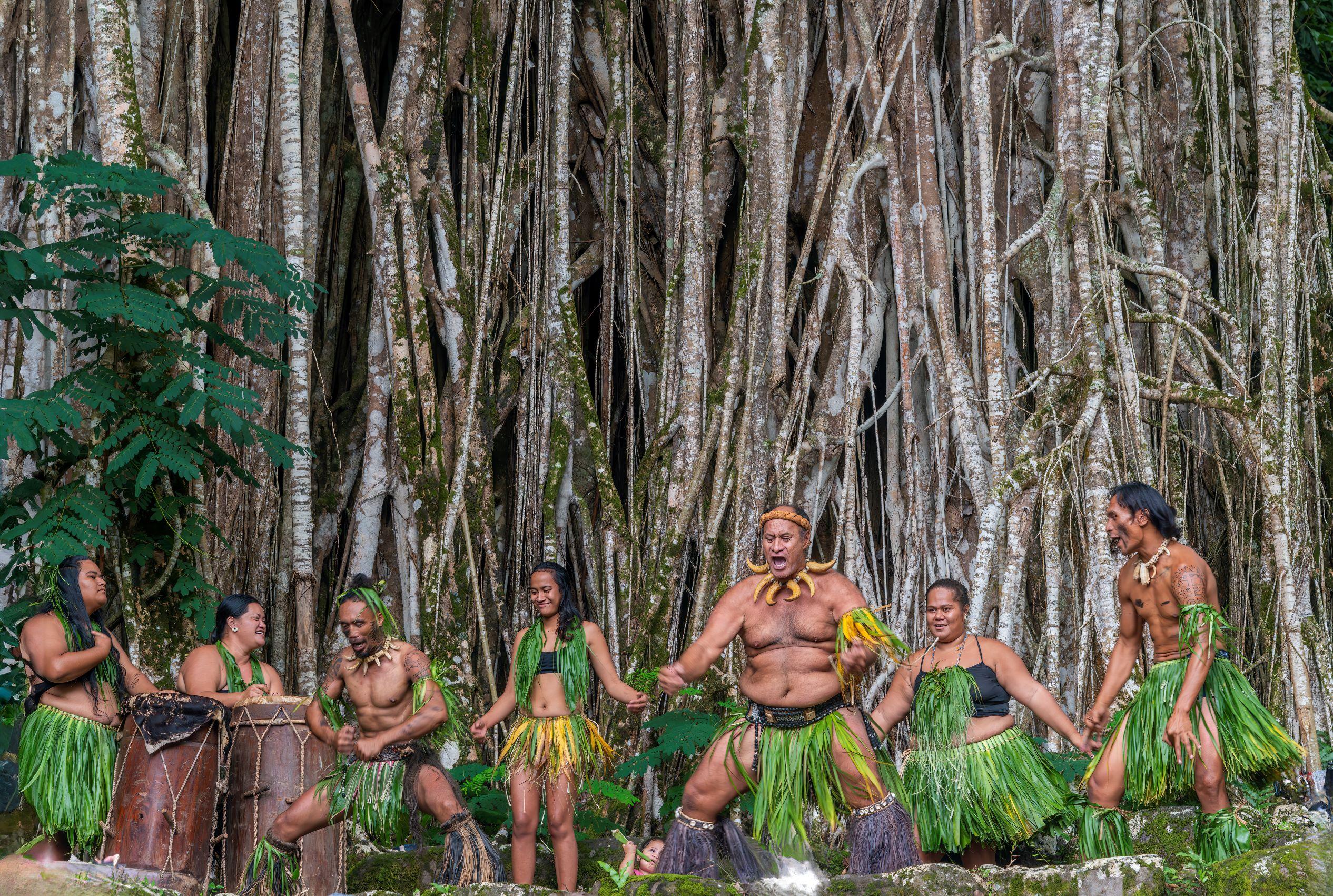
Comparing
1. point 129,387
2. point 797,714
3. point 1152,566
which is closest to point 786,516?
point 797,714

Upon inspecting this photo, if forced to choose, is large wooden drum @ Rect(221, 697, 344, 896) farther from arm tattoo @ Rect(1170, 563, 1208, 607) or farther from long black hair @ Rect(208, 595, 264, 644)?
arm tattoo @ Rect(1170, 563, 1208, 607)

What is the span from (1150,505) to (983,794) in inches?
A: 40.2

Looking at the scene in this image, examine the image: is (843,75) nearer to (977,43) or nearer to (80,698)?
(977,43)

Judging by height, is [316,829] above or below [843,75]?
below

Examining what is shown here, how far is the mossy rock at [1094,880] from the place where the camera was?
3.04m

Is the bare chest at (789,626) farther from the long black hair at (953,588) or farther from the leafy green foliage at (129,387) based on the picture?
the leafy green foliage at (129,387)

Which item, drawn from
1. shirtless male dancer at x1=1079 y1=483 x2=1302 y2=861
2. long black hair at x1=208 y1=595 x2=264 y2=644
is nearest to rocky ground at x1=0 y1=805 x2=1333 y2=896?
shirtless male dancer at x1=1079 y1=483 x2=1302 y2=861

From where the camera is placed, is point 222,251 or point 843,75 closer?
point 222,251

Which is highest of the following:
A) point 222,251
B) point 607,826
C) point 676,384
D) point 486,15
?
point 486,15

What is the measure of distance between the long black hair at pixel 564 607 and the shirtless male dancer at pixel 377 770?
19.7 inches

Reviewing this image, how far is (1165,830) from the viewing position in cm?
446

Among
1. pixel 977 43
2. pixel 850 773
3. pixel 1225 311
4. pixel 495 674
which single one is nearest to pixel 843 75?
pixel 977 43

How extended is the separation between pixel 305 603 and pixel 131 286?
78.0 inches

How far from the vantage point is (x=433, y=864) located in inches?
188
